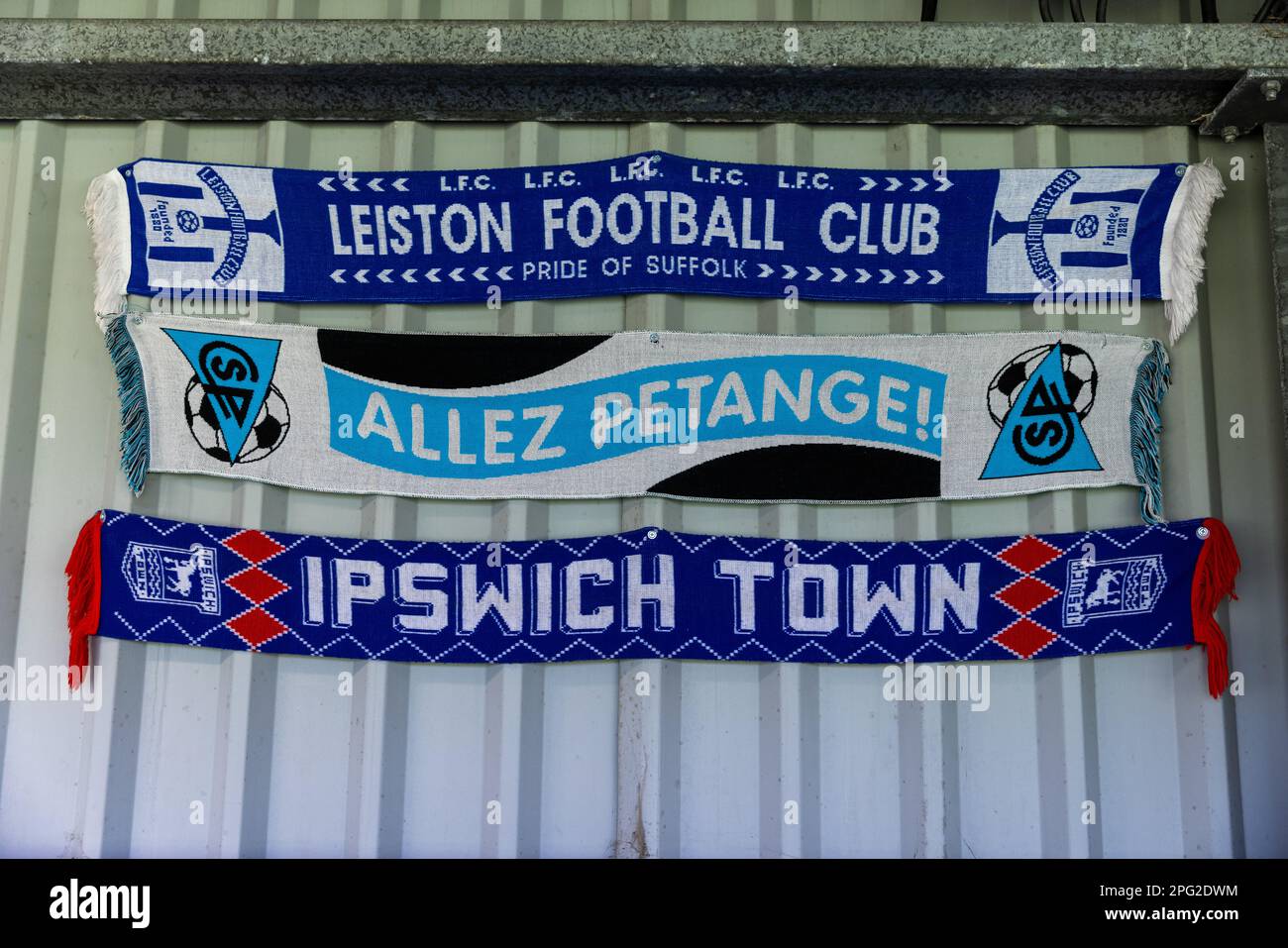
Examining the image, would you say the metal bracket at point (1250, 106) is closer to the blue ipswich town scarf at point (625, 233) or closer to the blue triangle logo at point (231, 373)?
the blue ipswich town scarf at point (625, 233)

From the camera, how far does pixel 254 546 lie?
153 inches

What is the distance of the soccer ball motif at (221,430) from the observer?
3.94m

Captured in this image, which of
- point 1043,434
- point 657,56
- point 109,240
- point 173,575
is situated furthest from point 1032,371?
point 109,240

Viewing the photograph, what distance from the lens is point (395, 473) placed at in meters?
3.94

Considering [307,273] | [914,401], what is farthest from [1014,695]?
[307,273]

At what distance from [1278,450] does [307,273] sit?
300 cm

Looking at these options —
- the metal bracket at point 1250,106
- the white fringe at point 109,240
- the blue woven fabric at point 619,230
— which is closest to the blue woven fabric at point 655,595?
the white fringe at point 109,240

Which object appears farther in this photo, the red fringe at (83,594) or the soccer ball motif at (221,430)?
Answer: the soccer ball motif at (221,430)

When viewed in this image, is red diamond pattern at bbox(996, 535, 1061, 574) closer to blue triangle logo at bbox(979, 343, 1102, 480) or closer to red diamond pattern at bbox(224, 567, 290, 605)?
blue triangle logo at bbox(979, 343, 1102, 480)

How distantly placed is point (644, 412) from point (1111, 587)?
1.46 m

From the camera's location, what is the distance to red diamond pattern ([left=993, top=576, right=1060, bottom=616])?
3838mm

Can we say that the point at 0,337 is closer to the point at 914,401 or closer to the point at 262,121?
the point at 262,121

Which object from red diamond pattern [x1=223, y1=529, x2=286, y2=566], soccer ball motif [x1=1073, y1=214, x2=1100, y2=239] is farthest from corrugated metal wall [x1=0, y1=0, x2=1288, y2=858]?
soccer ball motif [x1=1073, y1=214, x2=1100, y2=239]

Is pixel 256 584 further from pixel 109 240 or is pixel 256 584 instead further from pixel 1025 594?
pixel 1025 594
